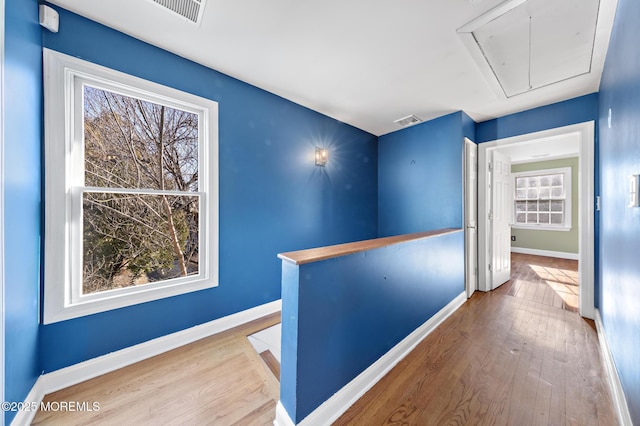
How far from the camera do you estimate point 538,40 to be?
1.68 meters

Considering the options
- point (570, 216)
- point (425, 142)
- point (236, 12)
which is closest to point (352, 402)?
point (236, 12)

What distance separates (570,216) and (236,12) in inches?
285

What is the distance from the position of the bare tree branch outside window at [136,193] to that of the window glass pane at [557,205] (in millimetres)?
7317

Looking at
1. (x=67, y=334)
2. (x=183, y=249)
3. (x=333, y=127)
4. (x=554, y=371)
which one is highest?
(x=333, y=127)

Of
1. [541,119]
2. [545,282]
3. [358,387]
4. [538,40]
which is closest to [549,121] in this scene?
[541,119]

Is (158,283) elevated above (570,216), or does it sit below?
below

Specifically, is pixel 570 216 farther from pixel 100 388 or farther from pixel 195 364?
pixel 100 388

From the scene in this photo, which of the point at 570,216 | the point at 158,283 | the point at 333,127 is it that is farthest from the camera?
the point at 570,216

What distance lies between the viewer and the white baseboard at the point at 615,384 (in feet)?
3.94

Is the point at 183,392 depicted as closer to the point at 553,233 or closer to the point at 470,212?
the point at 470,212

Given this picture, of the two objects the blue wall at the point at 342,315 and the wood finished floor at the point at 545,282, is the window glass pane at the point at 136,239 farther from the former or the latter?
the wood finished floor at the point at 545,282

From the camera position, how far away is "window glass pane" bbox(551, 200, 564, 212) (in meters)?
5.17

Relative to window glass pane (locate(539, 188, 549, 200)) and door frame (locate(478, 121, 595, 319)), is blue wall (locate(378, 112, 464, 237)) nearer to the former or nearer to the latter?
door frame (locate(478, 121, 595, 319))

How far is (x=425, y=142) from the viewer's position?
3.18 meters
